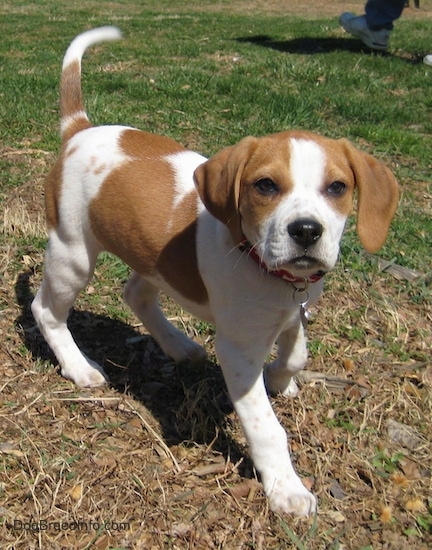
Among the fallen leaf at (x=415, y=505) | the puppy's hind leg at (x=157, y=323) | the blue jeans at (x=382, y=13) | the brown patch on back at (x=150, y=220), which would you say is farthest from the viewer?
the blue jeans at (x=382, y=13)

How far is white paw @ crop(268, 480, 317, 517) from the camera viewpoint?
128 inches

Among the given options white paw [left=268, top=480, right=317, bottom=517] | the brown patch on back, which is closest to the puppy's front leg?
white paw [left=268, top=480, right=317, bottom=517]

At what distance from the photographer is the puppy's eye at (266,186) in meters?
2.98

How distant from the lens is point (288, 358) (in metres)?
3.81

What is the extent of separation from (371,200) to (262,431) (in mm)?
1086

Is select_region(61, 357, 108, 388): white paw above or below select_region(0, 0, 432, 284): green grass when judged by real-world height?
above

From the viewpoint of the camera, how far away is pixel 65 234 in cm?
390

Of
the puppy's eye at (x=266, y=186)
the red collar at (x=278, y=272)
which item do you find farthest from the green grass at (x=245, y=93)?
the puppy's eye at (x=266, y=186)

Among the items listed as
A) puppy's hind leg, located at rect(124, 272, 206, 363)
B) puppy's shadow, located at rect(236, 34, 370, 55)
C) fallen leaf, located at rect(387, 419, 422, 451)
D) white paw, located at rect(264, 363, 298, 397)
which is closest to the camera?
fallen leaf, located at rect(387, 419, 422, 451)

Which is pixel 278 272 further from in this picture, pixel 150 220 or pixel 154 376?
pixel 154 376

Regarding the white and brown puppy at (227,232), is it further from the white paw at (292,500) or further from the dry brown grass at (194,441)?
the dry brown grass at (194,441)

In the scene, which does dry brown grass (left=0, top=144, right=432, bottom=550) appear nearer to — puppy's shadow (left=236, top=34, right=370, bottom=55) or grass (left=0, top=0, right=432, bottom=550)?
grass (left=0, top=0, right=432, bottom=550)

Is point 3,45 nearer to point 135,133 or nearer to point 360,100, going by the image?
point 360,100

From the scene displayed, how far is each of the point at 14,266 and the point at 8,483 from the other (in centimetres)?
202
